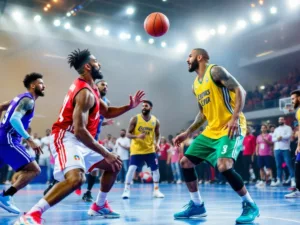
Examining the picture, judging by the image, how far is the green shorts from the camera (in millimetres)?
4340

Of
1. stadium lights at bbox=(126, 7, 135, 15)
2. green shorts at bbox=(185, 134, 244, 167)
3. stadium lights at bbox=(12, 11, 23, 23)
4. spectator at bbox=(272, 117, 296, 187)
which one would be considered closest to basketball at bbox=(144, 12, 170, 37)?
green shorts at bbox=(185, 134, 244, 167)

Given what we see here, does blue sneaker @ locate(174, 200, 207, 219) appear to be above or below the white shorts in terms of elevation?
below

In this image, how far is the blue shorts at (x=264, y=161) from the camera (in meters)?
12.1

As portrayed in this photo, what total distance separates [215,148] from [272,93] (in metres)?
18.6

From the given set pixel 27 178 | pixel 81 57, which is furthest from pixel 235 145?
pixel 27 178

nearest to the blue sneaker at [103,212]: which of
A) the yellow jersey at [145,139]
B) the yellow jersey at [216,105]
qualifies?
the yellow jersey at [216,105]

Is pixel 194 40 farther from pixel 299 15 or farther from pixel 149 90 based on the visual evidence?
pixel 299 15

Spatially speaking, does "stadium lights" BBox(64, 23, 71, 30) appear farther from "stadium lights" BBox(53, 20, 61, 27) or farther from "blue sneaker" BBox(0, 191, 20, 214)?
"blue sneaker" BBox(0, 191, 20, 214)

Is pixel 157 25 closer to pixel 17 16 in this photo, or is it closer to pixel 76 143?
pixel 76 143

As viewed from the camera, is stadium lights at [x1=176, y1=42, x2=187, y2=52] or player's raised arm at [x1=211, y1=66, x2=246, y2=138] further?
stadium lights at [x1=176, y1=42, x2=187, y2=52]

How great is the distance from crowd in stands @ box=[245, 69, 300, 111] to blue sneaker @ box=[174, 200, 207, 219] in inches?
655

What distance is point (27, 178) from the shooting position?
540cm

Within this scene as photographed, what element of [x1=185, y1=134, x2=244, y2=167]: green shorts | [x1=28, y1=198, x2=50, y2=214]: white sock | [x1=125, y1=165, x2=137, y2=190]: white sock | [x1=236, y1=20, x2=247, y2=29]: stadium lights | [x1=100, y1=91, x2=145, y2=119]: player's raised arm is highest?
[x1=236, y1=20, x2=247, y2=29]: stadium lights

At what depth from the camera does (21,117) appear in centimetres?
522
